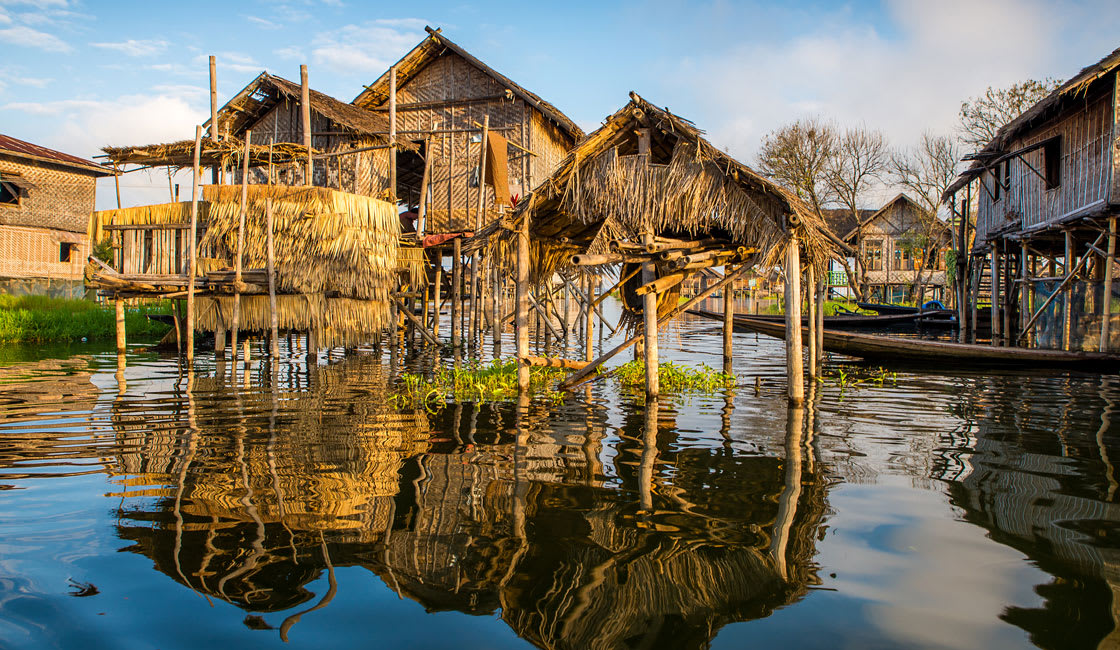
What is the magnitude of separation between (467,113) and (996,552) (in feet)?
A: 61.2

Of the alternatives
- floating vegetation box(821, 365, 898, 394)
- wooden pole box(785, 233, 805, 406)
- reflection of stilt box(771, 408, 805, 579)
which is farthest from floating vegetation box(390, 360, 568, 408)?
floating vegetation box(821, 365, 898, 394)

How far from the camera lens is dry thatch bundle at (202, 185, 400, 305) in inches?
522

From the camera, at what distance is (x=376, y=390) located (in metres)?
10.2

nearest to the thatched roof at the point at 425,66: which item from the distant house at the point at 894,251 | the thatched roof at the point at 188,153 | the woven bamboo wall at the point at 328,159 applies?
the woven bamboo wall at the point at 328,159

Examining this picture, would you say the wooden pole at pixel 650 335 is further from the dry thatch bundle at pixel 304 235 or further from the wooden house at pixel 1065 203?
the wooden house at pixel 1065 203

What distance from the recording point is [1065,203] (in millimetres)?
13969

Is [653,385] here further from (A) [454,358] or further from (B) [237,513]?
(A) [454,358]

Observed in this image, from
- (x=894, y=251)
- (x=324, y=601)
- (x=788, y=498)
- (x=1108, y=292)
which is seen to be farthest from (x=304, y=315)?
(x=894, y=251)

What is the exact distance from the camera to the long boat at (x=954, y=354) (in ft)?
40.0

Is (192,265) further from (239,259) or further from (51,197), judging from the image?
(51,197)

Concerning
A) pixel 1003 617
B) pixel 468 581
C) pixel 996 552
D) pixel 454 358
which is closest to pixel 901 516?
pixel 996 552

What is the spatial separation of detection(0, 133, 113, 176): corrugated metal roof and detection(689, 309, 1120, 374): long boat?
2774 cm

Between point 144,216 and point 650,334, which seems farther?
point 144,216

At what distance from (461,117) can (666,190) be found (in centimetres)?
1315
